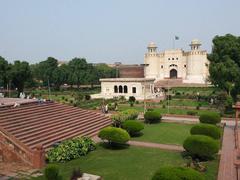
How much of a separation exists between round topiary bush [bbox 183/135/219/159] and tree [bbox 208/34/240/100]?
1736 cm

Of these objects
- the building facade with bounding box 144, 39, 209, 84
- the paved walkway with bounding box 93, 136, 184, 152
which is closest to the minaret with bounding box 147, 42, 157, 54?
the building facade with bounding box 144, 39, 209, 84

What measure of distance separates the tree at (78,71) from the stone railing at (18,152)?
48.4 metres

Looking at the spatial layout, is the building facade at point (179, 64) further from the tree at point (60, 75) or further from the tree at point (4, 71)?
the tree at point (4, 71)

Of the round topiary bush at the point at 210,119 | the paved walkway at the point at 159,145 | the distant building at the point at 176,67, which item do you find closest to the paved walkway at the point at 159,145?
the paved walkway at the point at 159,145

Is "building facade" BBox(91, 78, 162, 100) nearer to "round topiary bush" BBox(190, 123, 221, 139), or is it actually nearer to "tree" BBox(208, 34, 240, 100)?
"tree" BBox(208, 34, 240, 100)

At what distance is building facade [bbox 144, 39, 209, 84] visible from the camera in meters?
74.2

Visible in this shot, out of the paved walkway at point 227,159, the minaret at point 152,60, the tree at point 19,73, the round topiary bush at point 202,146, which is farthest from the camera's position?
the minaret at point 152,60

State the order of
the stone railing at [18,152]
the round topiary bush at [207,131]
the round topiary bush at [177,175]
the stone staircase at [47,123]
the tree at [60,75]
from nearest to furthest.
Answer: the round topiary bush at [177,175] → the stone railing at [18,152] → the stone staircase at [47,123] → the round topiary bush at [207,131] → the tree at [60,75]

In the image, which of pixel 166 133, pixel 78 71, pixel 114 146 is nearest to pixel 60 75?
pixel 78 71

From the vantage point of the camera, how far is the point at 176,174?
867cm

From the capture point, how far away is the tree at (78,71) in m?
63.1

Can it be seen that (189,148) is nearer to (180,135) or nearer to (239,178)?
(239,178)

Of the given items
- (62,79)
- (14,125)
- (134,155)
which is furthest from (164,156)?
(62,79)

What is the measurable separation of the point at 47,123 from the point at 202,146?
9.45 metres
